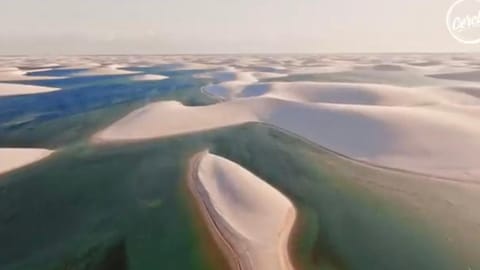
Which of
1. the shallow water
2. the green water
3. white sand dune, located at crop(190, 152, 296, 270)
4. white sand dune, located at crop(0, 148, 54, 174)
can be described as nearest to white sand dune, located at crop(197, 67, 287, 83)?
the shallow water

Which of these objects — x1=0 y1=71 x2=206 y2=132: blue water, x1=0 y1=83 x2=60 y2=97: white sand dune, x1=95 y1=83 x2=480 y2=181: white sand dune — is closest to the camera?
x1=95 y1=83 x2=480 y2=181: white sand dune

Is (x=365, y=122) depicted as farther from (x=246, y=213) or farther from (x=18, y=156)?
(x=18, y=156)

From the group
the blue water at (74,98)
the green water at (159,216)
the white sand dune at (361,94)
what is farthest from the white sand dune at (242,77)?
the green water at (159,216)

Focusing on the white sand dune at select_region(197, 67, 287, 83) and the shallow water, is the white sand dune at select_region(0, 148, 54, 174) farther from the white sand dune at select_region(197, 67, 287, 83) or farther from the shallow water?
the white sand dune at select_region(197, 67, 287, 83)

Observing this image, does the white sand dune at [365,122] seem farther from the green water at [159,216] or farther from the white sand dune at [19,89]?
the white sand dune at [19,89]

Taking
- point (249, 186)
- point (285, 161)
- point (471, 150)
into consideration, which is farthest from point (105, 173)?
point (471, 150)

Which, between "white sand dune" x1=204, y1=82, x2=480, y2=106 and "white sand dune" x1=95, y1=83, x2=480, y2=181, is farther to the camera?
"white sand dune" x1=204, y1=82, x2=480, y2=106
